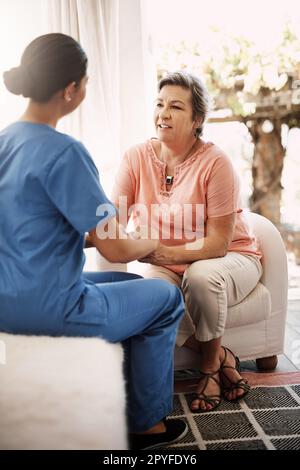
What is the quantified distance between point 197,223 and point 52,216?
0.83m

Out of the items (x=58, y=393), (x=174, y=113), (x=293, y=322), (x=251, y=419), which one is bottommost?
(x=293, y=322)

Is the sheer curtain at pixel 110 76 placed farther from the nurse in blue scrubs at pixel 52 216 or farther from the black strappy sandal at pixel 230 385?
the nurse in blue scrubs at pixel 52 216

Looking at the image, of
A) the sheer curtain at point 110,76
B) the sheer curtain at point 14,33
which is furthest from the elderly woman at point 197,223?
the sheer curtain at point 14,33

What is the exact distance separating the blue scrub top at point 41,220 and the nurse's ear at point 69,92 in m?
0.10

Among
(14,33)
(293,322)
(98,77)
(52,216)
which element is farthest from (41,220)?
(293,322)

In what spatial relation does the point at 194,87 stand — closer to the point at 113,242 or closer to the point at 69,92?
the point at 69,92

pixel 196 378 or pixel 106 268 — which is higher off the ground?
Result: pixel 106 268

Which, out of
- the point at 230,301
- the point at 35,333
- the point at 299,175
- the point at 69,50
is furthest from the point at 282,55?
the point at 35,333

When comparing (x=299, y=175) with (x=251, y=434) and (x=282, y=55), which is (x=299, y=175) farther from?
(x=251, y=434)

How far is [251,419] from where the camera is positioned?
1.75 m

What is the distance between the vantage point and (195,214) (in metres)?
1.98

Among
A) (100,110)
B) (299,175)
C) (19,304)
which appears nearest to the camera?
(19,304)

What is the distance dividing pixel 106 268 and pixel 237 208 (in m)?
0.55

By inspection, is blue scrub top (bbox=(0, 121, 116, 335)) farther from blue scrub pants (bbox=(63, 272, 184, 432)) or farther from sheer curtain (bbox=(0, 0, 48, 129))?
sheer curtain (bbox=(0, 0, 48, 129))
